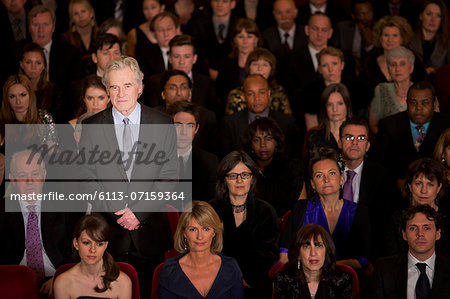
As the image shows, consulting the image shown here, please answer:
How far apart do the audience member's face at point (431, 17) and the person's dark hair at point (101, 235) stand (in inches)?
154

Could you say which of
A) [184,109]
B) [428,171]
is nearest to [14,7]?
[184,109]

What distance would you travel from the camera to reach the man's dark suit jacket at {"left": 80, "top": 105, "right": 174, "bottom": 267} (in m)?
3.62

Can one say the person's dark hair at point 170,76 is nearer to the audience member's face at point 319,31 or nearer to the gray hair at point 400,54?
the audience member's face at point 319,31

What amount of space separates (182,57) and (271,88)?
2.53ft

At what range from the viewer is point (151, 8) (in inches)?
267

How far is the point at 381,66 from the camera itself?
6066mm

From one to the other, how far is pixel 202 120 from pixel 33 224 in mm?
1648

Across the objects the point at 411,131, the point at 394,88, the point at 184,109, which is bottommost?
the point at 411,131

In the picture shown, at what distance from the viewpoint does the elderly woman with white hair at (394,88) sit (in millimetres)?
5668

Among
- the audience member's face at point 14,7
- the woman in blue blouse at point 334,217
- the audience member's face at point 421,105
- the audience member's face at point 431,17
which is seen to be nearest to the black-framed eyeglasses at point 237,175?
the woman in blue blouse at point 334,217

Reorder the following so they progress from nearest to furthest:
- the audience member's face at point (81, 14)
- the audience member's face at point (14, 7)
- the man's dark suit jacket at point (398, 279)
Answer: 1. the man's dark suit jacket at point (398, 279)
2. the audience member's face at point (81, 14)
3. the audience member's face at point (14, 7)

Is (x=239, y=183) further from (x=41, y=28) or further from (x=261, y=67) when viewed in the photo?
(x=41, y=28)

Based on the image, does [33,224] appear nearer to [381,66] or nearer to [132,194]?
[132,194]

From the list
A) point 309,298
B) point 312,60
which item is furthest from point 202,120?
point 309,298
